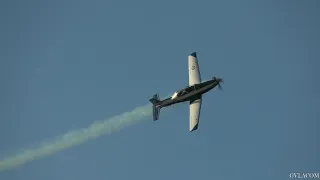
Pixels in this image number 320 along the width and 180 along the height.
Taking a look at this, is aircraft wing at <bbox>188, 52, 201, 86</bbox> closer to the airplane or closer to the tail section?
the airplane

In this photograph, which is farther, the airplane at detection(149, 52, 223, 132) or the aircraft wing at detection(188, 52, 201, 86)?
the aircraft wing at detection(188, 52, 201, 86)

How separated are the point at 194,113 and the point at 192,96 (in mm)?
2348

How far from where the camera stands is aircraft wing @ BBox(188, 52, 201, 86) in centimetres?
8422

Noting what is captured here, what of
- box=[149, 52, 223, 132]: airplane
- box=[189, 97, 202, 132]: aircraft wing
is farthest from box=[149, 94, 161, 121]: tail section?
box=[189, 97, 202, 132]: aircraft wing

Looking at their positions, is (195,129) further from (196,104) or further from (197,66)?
(197,66)

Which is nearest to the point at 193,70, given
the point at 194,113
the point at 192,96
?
the point at 192,96

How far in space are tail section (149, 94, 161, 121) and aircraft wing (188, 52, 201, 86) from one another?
5.11m

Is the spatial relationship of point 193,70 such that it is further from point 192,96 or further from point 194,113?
point 194,113

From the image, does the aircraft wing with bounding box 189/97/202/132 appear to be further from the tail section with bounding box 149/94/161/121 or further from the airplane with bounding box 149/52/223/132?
the tail section with bounding box 149/94/161/121

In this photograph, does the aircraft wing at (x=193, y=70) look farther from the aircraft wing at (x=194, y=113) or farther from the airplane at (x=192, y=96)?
the aircraft wing at (x=194, y=113)

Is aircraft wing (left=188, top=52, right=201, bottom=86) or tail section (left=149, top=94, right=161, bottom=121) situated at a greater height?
aircraft wing (left=188, top=52, right=201, bottom=86)

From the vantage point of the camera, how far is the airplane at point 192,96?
3263 inches

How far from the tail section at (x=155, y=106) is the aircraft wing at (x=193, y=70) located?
511cm

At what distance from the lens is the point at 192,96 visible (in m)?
83.4
